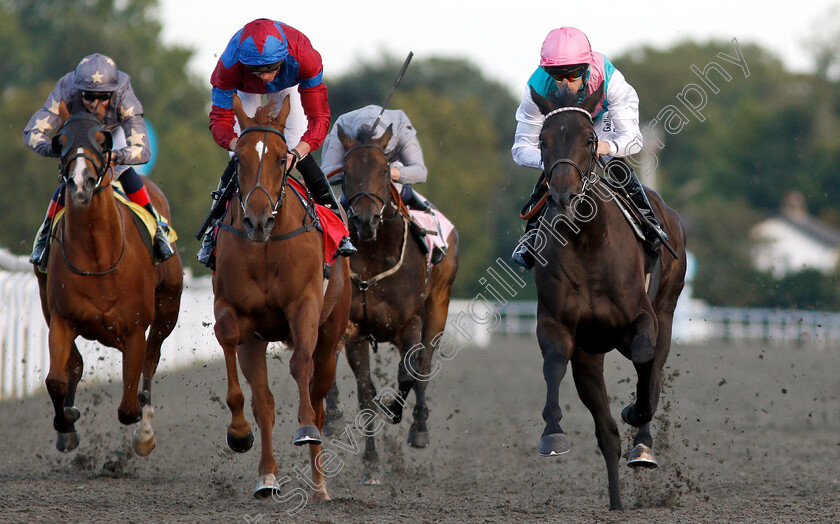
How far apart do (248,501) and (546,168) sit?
99.0 inches

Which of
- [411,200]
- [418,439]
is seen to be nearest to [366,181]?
[411,200]

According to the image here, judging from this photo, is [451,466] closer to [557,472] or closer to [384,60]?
[557,472]

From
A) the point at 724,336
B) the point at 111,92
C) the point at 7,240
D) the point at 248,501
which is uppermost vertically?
the point at 7,240

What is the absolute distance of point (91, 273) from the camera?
6.94 metres

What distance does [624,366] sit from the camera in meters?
18.9

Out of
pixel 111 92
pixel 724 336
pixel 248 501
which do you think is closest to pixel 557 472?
pixel 248 501

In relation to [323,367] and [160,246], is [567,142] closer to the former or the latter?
[323,367]

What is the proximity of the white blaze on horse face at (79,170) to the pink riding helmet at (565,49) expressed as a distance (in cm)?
255

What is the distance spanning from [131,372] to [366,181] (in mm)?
1993

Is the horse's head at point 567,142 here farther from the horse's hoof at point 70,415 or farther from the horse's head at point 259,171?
the horse's hoof at point 70,415

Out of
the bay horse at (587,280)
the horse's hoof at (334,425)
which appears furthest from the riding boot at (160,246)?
the bay horse at (587,280)

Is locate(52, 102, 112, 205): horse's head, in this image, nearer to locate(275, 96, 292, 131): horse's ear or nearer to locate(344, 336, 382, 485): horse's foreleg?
locate(275, 96, 292, 131): horse's ear

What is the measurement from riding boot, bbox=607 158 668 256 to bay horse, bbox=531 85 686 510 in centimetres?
20

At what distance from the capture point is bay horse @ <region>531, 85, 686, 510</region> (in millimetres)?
6004
